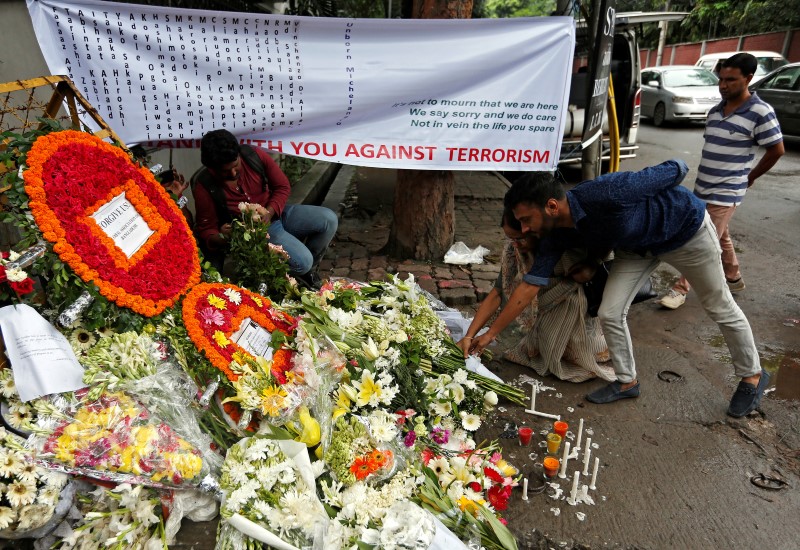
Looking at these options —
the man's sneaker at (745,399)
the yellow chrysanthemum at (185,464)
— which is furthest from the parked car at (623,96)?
the yellow chrysanthemum at (185,464)

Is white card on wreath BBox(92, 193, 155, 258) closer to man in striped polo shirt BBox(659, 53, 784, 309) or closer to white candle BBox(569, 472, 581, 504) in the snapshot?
white candle BBox(569, 472, 581, 504)

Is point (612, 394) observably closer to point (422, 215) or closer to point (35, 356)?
point (422, 215)

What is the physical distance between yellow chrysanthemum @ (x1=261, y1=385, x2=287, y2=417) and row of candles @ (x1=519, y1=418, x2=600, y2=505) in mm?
1173

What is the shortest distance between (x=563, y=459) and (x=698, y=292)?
4.14 feet

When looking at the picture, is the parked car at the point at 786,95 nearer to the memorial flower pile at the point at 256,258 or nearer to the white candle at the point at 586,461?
the white candle at the point at 586,461

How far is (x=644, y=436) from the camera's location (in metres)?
2.87

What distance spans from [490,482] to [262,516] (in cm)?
97

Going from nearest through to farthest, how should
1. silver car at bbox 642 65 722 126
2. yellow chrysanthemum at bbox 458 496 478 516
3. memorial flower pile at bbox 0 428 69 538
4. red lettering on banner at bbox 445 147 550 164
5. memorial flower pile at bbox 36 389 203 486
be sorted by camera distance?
memorial flower pile at bbox 0 428 69 538, memorial flower pile at bbox 36 389 203 486, yellow chrysanthemum at bbox 458 496 478 516, red lettering on banner at bbox 445 147 550 164, silver car at bbox 642 65 722 126

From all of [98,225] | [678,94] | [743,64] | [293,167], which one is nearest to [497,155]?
[743,64]

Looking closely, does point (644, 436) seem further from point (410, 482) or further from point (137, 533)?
point (137, 533)

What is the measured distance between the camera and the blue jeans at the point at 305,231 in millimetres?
3709

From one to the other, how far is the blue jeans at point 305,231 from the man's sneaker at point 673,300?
8.98 ft

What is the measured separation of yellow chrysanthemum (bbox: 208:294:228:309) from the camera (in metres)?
2.55

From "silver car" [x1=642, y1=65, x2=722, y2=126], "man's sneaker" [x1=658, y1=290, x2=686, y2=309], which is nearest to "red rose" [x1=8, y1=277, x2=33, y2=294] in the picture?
"man's sneaker" [x1=658, y1=290, x2=686, y2=309]
